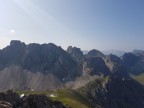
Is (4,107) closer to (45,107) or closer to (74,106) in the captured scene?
(45,107)

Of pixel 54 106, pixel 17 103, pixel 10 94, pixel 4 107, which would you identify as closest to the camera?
pixel 4 107

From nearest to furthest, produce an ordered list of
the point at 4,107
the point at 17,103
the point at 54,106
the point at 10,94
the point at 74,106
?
the point at 4,107 → the point at 17,103 → the point at 10,94 → the point at 54,106 → the point at 74,106

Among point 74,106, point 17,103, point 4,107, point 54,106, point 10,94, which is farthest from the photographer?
point 74,106

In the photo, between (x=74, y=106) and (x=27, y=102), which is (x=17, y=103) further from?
(x=74, y=106)

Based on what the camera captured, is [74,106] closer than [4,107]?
No

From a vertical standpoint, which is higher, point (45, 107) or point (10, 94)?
point (10, 94)

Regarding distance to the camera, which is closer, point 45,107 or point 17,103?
point 17,103

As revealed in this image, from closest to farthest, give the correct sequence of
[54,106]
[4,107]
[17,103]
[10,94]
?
[4,107] < [17,103] < [10,94] < [54,106]

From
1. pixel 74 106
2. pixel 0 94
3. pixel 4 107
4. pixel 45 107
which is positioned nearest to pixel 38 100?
pixel 45 107

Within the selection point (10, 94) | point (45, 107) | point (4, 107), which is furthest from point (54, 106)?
point (4, 107)
